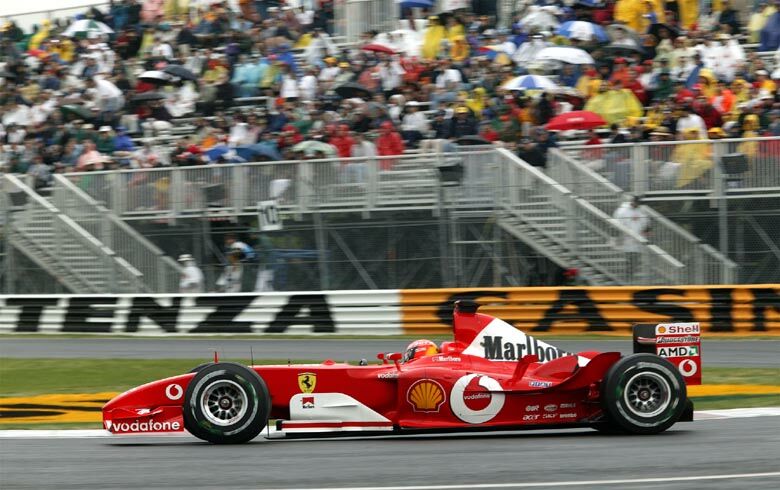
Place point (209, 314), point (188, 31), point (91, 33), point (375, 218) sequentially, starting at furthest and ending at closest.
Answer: point (91, 33) → point (188, 31) → point (209, 314) → point (375, 218)

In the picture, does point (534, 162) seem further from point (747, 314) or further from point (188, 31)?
point (188, 31)

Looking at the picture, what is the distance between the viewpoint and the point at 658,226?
1472 cm

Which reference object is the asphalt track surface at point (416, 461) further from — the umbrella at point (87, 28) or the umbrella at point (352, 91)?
the umbrella at point (87, 28)

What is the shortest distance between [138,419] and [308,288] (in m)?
8.97

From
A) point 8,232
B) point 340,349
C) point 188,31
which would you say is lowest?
point 340,349

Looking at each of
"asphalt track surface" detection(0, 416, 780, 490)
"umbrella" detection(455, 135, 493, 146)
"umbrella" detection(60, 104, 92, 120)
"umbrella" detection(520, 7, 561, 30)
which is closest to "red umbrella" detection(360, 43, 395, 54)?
"umbrella" detection(520, 7, 561, 30)

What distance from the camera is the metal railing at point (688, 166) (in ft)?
47.2

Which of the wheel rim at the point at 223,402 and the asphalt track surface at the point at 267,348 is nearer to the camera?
the wheel rim at the point at 223,402

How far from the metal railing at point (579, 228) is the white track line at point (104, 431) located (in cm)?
543

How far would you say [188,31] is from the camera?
22219 millimetres

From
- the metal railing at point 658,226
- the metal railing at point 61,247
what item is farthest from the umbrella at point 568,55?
the metal railing at point 61,247

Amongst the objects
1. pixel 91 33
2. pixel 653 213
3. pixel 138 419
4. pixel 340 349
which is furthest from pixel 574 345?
pixel 91 33

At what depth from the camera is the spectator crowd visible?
53.3 feet

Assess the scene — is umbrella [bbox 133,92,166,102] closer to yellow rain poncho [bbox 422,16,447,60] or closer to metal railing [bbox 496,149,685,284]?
yellow rain poncho [bbox 422,16,447,60]
